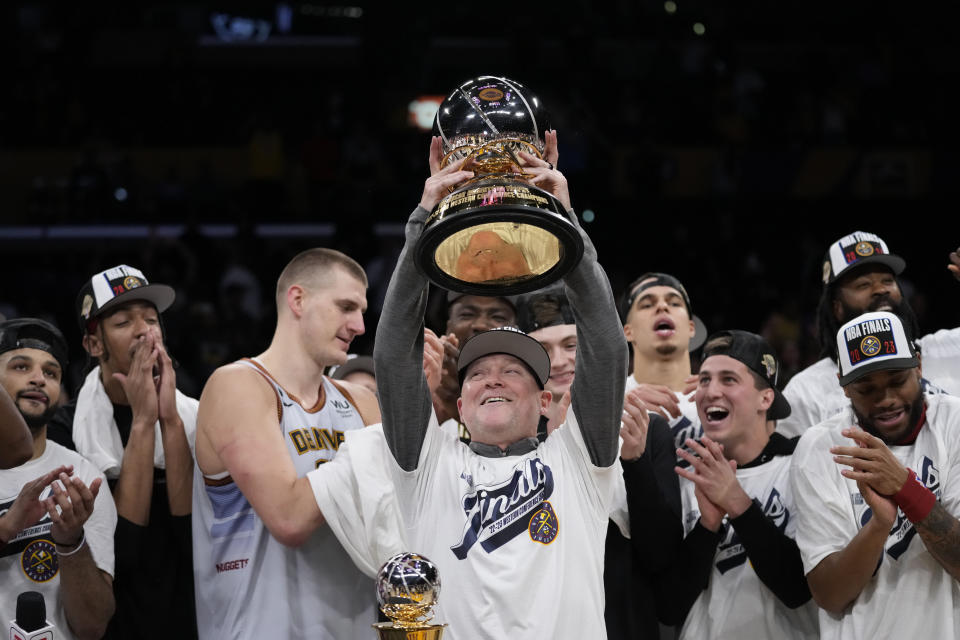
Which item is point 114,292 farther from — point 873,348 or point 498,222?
point 873,348

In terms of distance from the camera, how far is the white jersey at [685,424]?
422 cm

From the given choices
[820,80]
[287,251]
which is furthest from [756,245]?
[287,251]

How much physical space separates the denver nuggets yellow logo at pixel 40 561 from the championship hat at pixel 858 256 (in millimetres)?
3104

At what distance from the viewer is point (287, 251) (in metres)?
9.93

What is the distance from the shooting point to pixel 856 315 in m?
4.48

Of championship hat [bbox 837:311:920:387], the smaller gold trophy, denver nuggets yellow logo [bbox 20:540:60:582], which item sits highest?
championship hat [bbox 837:311:920:387]

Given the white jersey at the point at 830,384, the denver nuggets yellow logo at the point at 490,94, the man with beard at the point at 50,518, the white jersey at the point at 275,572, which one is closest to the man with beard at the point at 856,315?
the white jersey at the point at 830,384

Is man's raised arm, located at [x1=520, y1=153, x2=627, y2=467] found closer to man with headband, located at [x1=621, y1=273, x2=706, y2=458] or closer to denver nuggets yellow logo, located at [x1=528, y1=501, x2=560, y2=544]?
denver nuggets yellow logo, located at [x1=528, y1=501, x2=560, y2=544]

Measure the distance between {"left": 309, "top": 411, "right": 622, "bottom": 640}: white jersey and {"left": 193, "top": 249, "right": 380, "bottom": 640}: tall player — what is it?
0.54 m

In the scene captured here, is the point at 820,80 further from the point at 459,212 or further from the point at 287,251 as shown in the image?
the point at 459,212

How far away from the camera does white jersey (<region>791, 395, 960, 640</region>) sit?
3.43m

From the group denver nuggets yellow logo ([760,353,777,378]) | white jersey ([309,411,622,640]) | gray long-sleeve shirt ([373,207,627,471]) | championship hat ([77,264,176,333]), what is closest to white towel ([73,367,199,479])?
championship hat ([77,264,176,333])

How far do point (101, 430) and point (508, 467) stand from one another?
1734 mm

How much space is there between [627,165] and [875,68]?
11.9ft
